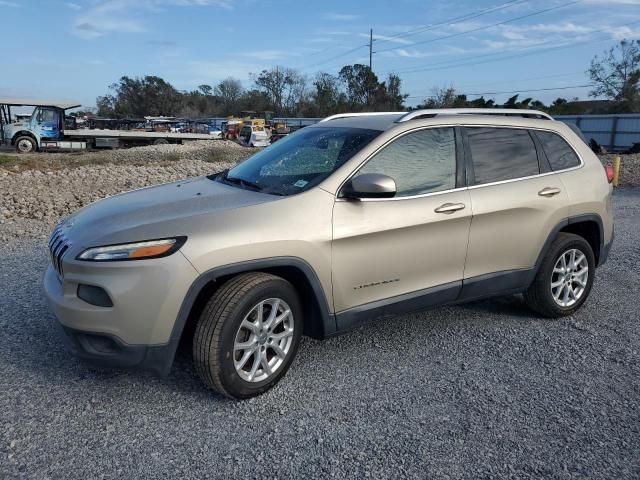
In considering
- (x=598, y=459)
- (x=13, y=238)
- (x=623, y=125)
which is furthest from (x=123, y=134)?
(x=598, y=459)

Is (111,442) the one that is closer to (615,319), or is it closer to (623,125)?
(615,319)

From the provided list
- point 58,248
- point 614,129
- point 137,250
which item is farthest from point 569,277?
point 614,129

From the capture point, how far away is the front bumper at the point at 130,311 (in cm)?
304

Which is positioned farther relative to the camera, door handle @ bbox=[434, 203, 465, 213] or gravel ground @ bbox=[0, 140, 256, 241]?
gravel ground @ bbox=[0, 140, 256, 241]

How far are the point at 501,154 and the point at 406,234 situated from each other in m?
1.25

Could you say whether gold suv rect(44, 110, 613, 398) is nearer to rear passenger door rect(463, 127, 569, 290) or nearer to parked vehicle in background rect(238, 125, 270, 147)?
rear passenger door rect(463, 127, 569, 290)

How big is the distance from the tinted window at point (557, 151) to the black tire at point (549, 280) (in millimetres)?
610

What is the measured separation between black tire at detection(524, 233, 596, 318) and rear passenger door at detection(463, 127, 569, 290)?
0.17 metres

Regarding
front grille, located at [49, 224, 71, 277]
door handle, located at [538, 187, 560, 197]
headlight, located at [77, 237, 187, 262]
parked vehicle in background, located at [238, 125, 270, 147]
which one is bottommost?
front grille, located at [49, 224, 71, 277]

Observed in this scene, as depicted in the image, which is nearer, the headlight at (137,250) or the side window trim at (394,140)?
the headlight at (137,250)

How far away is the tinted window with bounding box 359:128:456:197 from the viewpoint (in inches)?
152

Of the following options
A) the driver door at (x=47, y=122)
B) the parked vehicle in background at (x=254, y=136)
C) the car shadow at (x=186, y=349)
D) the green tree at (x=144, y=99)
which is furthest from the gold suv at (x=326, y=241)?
the green tree at (x=144, y=99)

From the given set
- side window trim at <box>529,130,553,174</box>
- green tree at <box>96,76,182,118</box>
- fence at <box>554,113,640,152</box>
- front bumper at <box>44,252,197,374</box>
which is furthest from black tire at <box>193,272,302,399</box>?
green tree at <box>96,76,182,118</box>

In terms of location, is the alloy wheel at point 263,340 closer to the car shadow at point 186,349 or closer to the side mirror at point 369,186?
the car shadow at point 186,349
